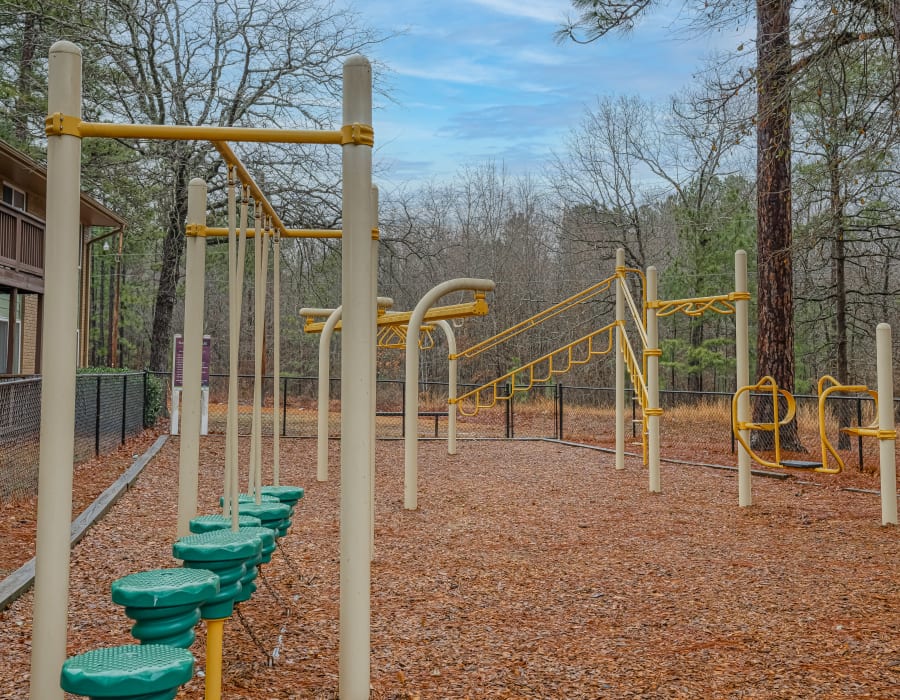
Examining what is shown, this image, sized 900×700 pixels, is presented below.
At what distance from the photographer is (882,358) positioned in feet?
23.2

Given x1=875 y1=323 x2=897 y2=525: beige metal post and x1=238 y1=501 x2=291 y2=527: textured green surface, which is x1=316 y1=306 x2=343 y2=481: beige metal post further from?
x1=875 y1=323 x2=897 y2=525: beige metal post

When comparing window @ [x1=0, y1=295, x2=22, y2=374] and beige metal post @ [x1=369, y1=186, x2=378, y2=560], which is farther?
window @ [x1=0, y1=295, x2=22, y2=374]

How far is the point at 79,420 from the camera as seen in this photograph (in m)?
10.2

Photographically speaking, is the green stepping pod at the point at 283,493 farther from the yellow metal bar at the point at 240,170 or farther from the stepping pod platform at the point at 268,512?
the yellow metal bar at the point at 240,170

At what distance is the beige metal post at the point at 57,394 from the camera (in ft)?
8.59

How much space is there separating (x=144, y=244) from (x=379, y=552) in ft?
75.2

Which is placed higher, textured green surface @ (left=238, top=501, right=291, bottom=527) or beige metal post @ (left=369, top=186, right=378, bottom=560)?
beige metal post @ (left=369, top=186, right=378, bottom=560)

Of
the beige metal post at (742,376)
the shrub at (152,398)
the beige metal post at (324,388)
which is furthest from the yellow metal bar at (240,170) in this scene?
the shrub at (152,398)

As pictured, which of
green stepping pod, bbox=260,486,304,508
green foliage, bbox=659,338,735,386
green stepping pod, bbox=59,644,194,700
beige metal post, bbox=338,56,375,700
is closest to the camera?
green stepping pod, bbox=59,644,194,700

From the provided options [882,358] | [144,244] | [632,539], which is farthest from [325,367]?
[144,244]

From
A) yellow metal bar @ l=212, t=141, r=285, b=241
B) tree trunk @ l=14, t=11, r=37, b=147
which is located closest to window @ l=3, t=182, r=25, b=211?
tree trunk @ l=14, t=11, r=37, b=147

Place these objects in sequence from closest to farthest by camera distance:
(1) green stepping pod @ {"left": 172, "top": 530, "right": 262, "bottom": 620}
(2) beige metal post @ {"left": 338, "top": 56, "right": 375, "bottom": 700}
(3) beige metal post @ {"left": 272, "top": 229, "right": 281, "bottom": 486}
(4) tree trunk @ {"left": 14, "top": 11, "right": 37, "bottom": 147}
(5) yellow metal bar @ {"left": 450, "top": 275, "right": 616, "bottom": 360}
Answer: (1) green stepping pod @ {"left": 172, "top": 530, "right": 262, "bottom": 620}
(2) beige metal post @ {"left": 338, "top": 56, "right": 375, "bottom": 700}
(3) beige metal post @ {"left": 272, "top": 229, "right": 281, "bottom": 486}
(5) yellow metal bar @ {"left": 450, "top": 275, "right": 616, "bottom": 360}
(4) tree trunk @ {"left": 14, "top": 11, "right": 37, "bottom": 147}

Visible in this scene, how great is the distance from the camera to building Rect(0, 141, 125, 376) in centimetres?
1507

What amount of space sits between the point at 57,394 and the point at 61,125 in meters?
0.97
